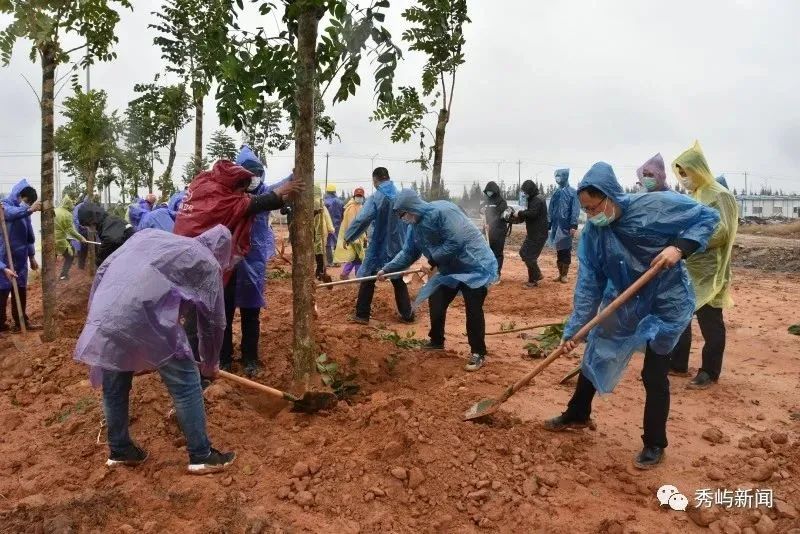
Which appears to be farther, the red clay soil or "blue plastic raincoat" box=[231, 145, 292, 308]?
"blue plastic raincoat" box=[231, 145, 292, 308]

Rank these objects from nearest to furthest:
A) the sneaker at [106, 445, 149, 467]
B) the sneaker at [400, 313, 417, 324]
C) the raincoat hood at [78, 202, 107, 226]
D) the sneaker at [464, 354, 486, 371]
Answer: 1. the sneaker at [106, 445, 149, 467]
2. the sneaker at [464, 354, 486, 371]
3. the raincoat hood at [78, 202, 107, 226]
4. the sneaker at [400, 313, 417, 324]

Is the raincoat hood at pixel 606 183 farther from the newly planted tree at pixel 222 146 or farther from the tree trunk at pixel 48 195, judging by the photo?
the newly planted tree at pixel 222 146

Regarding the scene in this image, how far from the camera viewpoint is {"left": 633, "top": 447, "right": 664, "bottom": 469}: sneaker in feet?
10.4

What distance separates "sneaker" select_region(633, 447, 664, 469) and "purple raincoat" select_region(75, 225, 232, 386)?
236 cm

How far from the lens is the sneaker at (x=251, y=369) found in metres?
4.45

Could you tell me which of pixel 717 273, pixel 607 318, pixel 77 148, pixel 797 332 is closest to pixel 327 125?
pixel 607 318

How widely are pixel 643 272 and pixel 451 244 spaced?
185cm

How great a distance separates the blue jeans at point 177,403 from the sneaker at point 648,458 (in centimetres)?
231

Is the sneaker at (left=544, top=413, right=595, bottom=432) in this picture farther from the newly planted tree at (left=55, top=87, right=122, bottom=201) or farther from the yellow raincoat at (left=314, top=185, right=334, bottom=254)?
the newly planted tree at (left=55, top=87, right=122, bottom=201)

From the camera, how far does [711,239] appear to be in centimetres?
426

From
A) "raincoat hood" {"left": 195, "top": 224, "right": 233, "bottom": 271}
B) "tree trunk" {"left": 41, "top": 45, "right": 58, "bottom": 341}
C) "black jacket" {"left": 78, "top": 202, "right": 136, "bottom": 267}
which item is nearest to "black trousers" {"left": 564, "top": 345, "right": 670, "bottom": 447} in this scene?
"raincoat hood" {"left": 195, "top": 224, "right": 233, "bottom": 271}

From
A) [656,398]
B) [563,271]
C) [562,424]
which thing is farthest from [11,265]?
[563,271]

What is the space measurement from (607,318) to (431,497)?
4.57 feet

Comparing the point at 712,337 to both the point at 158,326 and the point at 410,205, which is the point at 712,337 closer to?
the point at 410,205
